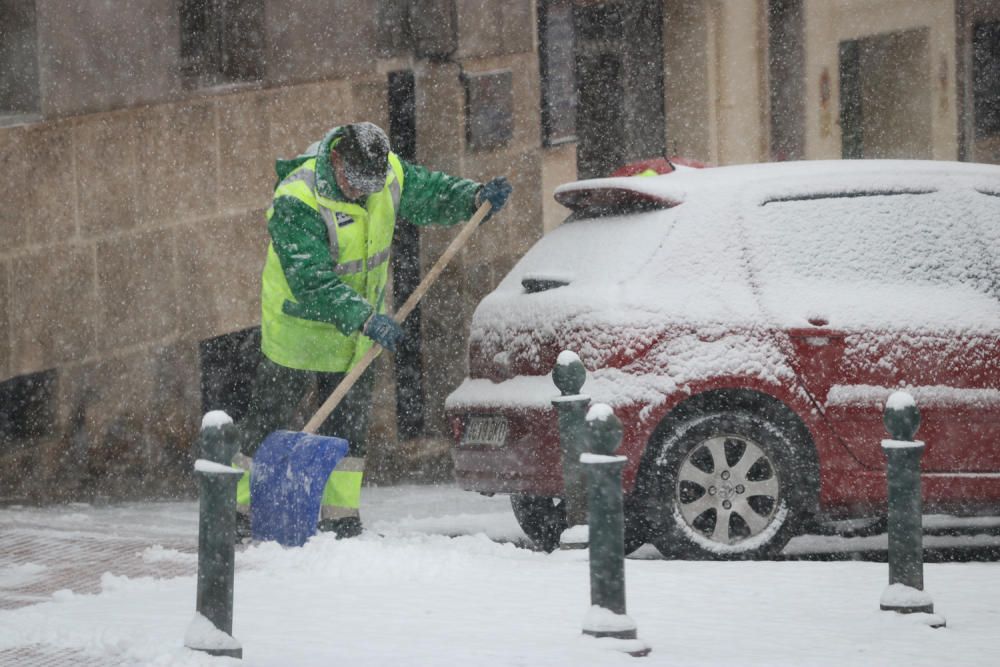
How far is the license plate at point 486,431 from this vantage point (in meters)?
8.73

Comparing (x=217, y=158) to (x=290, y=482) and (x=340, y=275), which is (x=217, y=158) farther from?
(x=290, y=482)

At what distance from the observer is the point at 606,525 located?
6.28 meters

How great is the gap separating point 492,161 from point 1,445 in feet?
15.4

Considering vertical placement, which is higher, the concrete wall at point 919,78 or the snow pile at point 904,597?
the concrete wall at point 919,78

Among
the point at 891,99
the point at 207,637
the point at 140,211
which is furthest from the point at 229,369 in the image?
the point at 891,99

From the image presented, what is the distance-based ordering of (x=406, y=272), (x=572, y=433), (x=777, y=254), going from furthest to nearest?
(x=406, y=272), (x=777, y=254), (x=572, y=433)

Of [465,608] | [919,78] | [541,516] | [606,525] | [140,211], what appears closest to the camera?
[606,525]

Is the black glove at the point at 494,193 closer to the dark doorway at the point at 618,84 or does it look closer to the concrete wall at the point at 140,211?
the concrete wall at the point at 140,211

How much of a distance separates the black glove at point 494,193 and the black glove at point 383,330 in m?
0.88

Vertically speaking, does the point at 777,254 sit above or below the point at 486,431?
above

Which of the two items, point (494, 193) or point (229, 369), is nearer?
point (494, 193)

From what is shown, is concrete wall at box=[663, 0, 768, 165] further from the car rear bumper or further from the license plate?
the car rear bumper

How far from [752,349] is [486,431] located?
119cm

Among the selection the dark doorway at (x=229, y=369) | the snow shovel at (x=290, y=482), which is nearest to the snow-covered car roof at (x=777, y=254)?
the snow shovel at (x=290, y=482)
